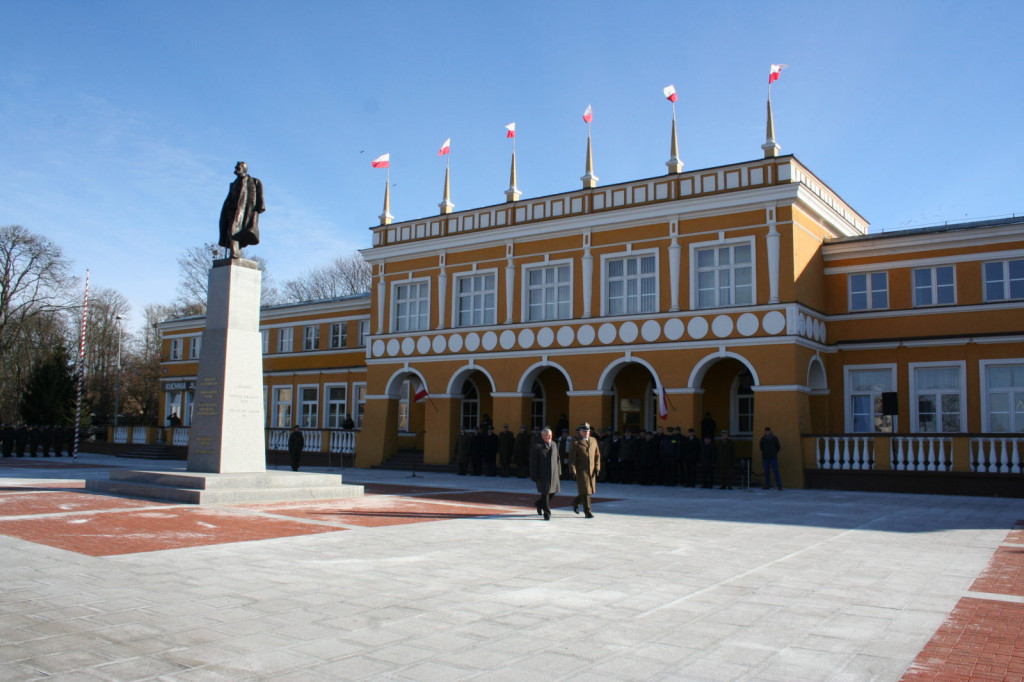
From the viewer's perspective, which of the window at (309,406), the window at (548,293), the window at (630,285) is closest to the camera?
the window at (630,285)

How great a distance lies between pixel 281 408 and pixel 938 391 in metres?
29.3

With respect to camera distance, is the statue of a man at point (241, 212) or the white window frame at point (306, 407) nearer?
the statue of a man at point (241, 212)

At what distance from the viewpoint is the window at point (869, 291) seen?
24.8 m

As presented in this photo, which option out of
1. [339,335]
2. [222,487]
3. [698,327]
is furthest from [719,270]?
[339,335]

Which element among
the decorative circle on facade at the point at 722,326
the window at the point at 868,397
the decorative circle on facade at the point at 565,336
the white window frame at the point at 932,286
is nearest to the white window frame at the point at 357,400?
the decorative circle on facade at the point at 565,336

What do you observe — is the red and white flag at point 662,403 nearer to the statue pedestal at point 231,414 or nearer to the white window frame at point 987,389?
the white window frame at point 987,389

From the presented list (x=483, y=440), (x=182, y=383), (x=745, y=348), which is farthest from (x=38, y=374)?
(x=745, y=348)

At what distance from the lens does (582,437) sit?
1406 cm

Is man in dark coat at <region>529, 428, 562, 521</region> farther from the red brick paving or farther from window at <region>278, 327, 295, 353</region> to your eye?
window at <region>278, 327, 295, 353</region>

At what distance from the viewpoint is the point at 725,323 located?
2403 cm

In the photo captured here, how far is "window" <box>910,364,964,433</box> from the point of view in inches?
912

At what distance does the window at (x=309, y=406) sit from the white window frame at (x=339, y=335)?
7.69ft

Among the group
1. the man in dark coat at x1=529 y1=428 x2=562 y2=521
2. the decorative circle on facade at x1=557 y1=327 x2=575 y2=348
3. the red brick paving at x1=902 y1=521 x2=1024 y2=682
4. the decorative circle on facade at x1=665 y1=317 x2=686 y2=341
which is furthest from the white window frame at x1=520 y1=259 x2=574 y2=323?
the red brick paving at x1=902 y1=521 x2=1024 y2=682

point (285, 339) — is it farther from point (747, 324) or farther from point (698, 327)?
point (747, 324)
